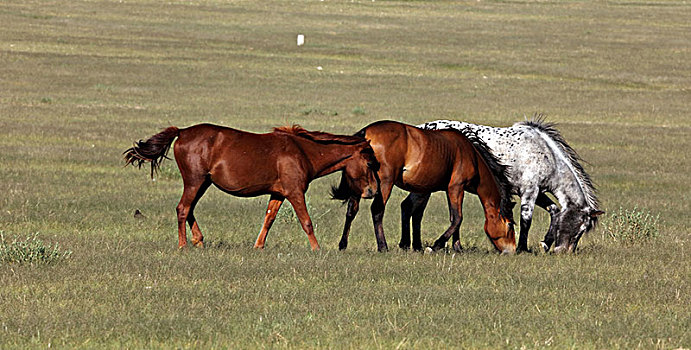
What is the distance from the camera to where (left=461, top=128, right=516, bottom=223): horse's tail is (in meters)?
11.7

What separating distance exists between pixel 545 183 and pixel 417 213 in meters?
1.67

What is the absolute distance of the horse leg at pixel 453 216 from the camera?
37.4 feet

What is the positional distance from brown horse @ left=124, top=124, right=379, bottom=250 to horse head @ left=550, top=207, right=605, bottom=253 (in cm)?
247

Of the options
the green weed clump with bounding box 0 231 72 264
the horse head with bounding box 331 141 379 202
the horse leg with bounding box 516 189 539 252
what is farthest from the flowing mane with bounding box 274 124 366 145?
the green weed clump with bounding box 0 231 72 264

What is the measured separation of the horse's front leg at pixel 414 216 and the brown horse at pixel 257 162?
1225 millimetres

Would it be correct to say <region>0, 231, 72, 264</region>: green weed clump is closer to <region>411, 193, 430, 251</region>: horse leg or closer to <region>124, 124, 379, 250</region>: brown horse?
<region>124, 124, 379, 250</region>: brown horse

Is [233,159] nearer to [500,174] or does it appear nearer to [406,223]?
[406,223]

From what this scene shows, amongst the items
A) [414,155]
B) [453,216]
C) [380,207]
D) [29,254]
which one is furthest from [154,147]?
[453,216]

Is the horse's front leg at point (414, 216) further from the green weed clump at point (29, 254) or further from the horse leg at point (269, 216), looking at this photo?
the green weed clump at point (29, 254)

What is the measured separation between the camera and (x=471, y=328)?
7.46 m

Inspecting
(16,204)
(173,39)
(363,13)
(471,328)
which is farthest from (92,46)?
(471,328)

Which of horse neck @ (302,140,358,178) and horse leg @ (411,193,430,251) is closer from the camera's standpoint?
horse neck @ (302,140,358,178)

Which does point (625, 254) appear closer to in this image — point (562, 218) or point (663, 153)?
point (562, 218)

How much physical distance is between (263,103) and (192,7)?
4567 cm
